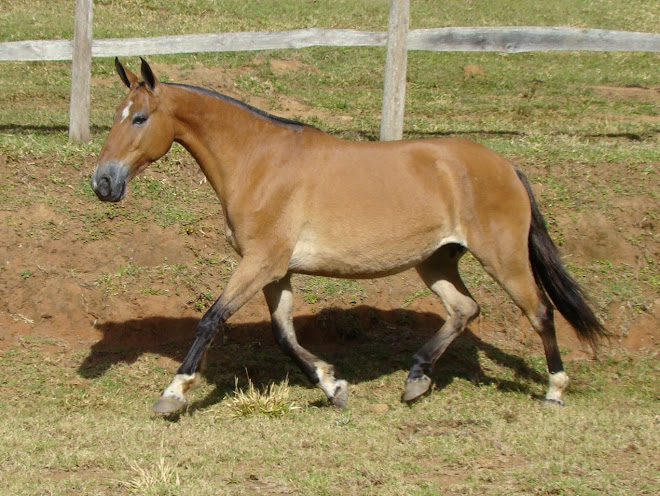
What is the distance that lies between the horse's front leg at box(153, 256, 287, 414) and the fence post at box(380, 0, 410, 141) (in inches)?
174

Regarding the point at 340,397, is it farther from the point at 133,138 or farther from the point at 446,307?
the point at 133,138

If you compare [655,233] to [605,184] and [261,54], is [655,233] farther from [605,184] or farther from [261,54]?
[261,54]

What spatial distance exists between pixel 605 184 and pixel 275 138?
15.1ft

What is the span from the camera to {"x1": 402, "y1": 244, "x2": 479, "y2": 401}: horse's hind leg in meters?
6.63

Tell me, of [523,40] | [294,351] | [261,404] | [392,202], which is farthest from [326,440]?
[523,40]

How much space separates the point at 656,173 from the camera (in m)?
9.42

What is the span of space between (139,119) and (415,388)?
298 cm

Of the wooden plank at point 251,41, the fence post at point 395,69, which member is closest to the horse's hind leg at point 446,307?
the fence post at point 395,69

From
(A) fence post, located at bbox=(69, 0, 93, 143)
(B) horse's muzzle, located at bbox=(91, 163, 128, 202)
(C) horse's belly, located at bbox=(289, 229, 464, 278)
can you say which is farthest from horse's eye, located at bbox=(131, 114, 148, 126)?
(A) fence post, located at bbox=(69, 0, 93, 143)

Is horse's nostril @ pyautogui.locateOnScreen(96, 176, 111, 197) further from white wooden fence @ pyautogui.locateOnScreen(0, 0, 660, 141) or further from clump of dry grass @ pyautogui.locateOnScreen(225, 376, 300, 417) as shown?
white wooden fence @ pyautogui.locateOnScreen(0, 0, 660, 141)

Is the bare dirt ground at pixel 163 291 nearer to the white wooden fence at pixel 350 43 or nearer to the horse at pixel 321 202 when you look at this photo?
the horse at pixel 321 202

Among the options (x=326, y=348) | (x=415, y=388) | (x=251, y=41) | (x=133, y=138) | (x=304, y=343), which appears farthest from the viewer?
(x=251, y=41)

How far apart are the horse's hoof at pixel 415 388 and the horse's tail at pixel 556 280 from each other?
133cm

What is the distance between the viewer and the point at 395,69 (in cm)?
999
